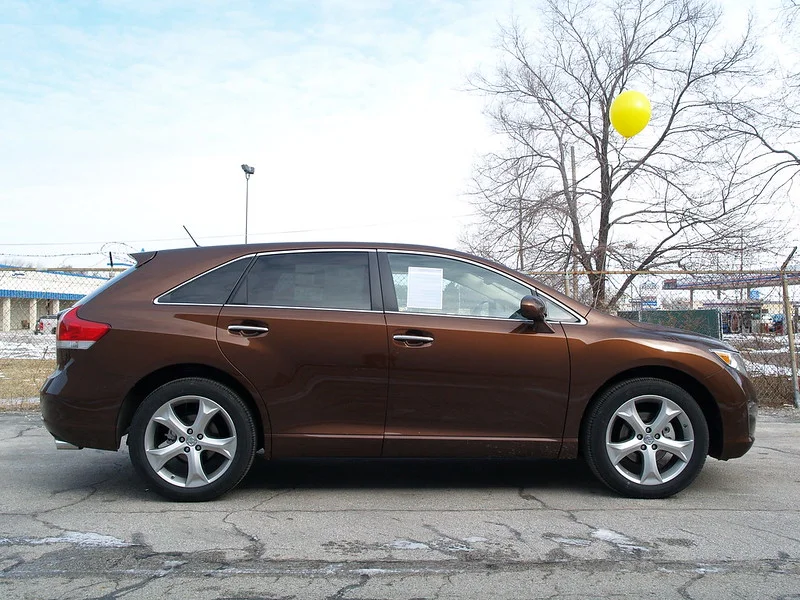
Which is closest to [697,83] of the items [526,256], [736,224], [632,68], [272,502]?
[632,68]

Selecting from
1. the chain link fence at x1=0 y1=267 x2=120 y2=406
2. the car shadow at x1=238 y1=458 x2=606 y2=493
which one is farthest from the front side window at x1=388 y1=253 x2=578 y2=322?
the chain link fence at x1=0 y1=267 x2=120 y2=406

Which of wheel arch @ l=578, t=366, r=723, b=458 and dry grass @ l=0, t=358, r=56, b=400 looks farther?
dry grass @ l=0, t=358, r=56, b=400

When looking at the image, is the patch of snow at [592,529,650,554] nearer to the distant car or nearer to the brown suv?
the brown suv

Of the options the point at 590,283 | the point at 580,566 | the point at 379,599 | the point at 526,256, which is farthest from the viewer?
the point at 526,256

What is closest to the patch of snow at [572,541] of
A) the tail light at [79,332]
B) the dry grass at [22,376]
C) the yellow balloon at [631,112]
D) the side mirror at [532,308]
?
the side mirror at [532,308]

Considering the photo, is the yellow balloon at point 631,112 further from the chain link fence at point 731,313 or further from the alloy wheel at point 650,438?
the alloy wheel at point 650,438

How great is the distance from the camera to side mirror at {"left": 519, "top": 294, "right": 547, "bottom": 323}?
14.6 ft

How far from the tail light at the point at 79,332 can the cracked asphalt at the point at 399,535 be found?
0.99 metres

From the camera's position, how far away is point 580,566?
333 centimetres

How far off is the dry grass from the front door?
6.28m

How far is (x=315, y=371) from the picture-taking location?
174 inches

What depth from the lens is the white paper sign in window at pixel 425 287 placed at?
15.1 feet

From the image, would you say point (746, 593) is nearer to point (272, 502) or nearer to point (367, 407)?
point (367, 407)

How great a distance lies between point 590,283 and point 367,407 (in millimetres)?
6071
